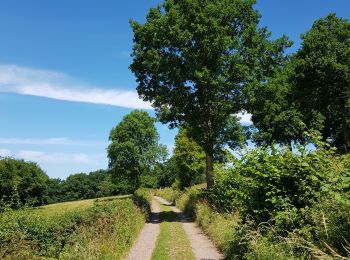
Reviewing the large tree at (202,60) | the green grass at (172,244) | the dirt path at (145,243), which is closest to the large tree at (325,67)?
the large tree at (202,60)

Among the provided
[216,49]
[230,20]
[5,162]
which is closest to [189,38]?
[216,49]

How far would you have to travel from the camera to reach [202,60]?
2670 centimetres

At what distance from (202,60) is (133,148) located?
36219 mm

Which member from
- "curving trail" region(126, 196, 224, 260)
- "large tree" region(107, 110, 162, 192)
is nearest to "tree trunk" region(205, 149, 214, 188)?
"curving trail" region(126, 196, 224, 260)

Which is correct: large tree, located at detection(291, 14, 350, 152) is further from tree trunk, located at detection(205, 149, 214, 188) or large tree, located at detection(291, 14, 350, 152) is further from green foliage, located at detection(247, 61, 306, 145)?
tree trunk, located at detection(205, 149, 214, 188)

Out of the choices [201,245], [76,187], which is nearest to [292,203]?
[201,245]

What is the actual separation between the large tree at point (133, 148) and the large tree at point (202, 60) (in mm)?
31433

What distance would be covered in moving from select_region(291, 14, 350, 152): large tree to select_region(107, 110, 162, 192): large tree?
26.8m

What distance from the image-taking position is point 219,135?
3153 cm

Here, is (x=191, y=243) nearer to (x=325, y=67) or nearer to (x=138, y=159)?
(x=325, y=67)

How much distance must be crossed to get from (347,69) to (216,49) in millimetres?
20453

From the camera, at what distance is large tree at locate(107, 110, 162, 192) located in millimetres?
61125

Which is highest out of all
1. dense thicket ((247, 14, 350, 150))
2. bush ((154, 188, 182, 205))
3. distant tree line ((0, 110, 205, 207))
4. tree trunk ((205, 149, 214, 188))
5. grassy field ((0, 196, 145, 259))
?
dense thicket ((247, 14, 350, 150))

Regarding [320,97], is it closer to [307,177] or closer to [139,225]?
[139,225]
